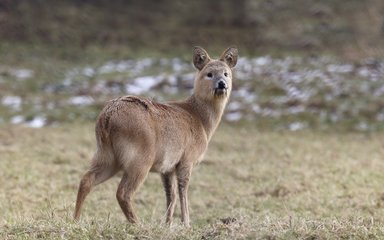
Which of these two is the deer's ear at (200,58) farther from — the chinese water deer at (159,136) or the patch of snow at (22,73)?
the patch of snow at (22,73)

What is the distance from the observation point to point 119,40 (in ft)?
113

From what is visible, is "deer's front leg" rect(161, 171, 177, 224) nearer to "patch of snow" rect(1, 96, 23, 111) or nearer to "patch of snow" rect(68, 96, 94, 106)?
"patch of snow" rect(1, 96, 23, 111)

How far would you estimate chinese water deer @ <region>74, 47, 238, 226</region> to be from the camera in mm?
7762

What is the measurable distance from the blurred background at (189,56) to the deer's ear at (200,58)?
1139cm

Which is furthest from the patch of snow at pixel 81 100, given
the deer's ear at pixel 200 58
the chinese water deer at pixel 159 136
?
the chinese water deer at pixel 159 136

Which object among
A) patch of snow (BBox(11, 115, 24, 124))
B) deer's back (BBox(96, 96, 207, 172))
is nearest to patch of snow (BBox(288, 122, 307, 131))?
patch of snow (BBox(11, 115, 24, 124))

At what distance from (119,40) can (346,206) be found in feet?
82.1

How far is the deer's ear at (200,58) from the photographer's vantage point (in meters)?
9.70

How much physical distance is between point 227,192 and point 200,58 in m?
3.35

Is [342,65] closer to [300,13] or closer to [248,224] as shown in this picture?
[300,13]

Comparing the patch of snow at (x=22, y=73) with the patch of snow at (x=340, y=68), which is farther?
the patch of snow at (x=22, y=73)

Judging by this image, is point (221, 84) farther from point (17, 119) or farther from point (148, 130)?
point (17, 119)

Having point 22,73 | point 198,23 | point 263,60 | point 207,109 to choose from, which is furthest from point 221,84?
point 198,23

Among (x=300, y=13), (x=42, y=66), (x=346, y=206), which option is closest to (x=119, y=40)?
(x=42, y=66)
